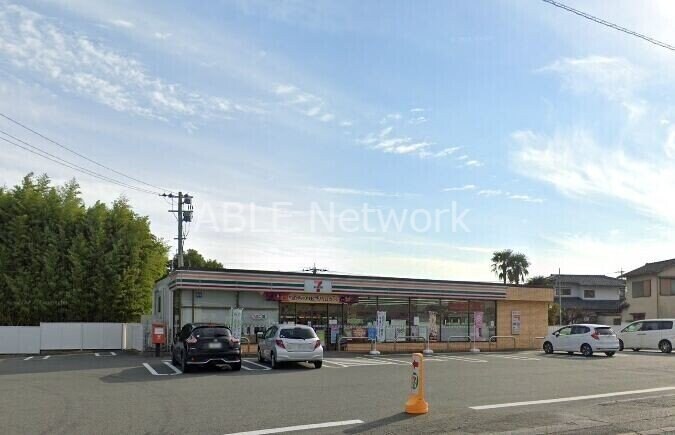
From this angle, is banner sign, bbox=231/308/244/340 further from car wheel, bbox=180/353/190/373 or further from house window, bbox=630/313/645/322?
house window, bbox=630/313/645/322

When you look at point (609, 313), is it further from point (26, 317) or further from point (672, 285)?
point (26, 317)

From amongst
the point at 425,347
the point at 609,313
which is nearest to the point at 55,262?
the point at 425,347

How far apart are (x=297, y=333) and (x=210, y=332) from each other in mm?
2815

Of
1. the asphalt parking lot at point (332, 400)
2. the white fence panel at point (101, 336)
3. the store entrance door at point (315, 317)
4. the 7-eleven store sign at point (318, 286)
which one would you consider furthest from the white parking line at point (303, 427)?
the white fence panel at point (101, 336)

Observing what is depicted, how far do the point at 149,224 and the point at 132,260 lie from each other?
2864 mm

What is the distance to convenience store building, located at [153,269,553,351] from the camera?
2780 centimetres

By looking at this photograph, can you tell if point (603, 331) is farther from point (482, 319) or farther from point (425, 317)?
point (425, 317)

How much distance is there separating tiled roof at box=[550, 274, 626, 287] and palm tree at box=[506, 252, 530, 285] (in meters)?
5.55

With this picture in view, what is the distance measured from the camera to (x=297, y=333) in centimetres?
2075

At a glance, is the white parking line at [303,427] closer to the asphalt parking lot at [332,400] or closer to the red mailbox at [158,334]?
the asphalt parking lot at [332,400]

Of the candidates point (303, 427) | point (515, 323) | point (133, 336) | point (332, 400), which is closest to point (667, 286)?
point (515, 323)

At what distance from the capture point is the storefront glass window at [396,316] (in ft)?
102

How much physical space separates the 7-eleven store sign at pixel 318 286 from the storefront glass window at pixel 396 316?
9.97 ft

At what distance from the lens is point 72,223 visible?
35.9 metres
